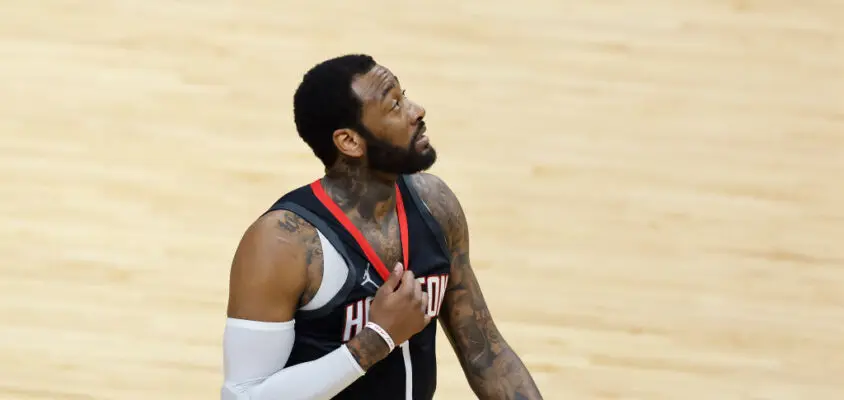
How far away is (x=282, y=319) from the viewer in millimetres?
2070

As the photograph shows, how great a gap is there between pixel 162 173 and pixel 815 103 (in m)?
2.46

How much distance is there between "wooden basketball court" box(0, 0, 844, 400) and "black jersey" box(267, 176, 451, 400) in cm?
157

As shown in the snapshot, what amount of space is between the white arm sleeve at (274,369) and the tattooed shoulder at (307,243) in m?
0.07

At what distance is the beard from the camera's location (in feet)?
6.94

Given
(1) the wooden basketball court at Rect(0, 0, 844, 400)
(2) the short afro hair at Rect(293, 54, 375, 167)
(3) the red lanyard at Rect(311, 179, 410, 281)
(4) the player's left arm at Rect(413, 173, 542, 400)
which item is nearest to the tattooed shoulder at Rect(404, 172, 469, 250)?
(4) the player's left arm at Rect(413, 173, 542, 400)

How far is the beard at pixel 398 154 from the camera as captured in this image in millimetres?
2115

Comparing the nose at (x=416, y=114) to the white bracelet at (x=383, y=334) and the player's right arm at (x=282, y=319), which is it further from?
the white bracelet at (x=383, y=334)

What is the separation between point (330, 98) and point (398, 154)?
0.15 meters

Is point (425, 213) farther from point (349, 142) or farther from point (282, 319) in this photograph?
point (282, 319)

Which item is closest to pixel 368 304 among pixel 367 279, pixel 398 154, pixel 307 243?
pixel 367 279

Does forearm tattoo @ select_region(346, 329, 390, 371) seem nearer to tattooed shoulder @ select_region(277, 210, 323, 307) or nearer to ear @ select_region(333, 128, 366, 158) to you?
tattooed shoulder @ select_region(277, 210, 323, 307)

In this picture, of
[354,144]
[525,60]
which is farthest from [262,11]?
[354,144]

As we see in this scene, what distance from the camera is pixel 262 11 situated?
4.95 meters

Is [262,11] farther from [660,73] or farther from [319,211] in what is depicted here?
[319,211]
